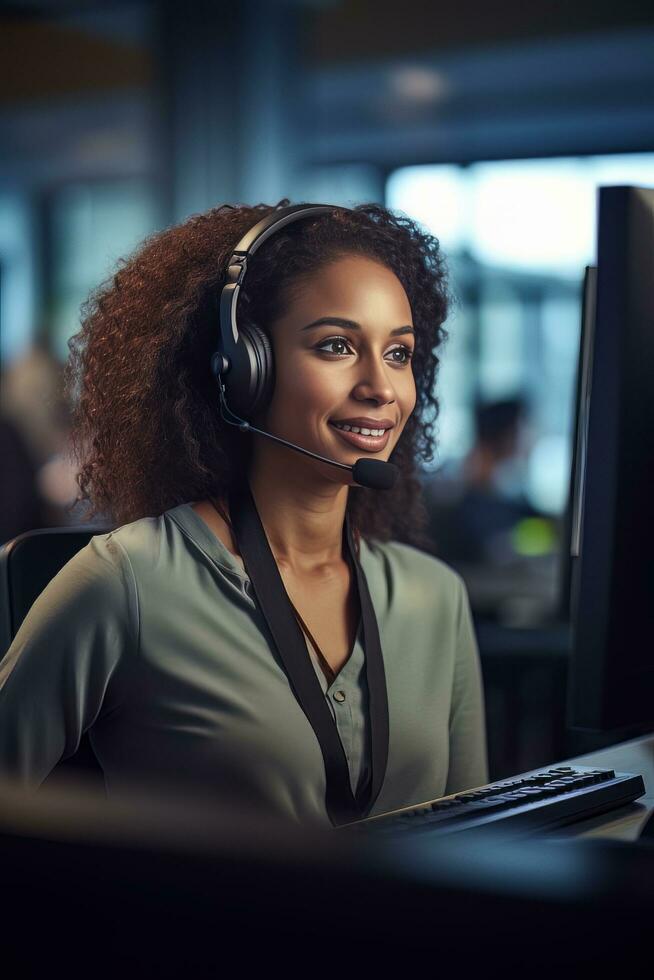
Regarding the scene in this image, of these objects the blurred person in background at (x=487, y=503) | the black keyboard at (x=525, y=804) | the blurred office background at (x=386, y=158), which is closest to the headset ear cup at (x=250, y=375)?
the black keyboard at (x=525, y=804)

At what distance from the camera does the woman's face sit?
0.98 meters

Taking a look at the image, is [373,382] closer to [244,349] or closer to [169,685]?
[244,349]

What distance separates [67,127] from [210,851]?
647cm

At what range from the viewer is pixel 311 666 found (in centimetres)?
94

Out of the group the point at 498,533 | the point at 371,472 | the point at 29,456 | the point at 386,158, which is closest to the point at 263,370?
the point at 371,472

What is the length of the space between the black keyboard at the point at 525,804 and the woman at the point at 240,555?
0.39 feet

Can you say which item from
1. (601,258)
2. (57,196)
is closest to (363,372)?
(601,258)

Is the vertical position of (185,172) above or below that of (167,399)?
above

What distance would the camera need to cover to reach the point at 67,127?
6.38 m

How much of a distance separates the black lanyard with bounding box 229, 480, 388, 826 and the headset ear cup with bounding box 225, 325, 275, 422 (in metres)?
0.07

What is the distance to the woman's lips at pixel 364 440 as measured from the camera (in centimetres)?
98

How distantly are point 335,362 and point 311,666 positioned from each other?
9.2 inches

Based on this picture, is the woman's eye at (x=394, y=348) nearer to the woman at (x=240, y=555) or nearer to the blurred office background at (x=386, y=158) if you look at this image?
the woman at (x=240, y=555)

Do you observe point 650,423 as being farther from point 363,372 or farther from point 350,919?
point 350,919
